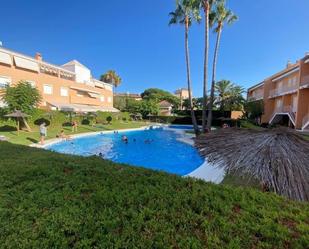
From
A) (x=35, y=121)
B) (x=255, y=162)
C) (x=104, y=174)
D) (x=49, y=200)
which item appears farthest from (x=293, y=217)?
(x=35, y=121)

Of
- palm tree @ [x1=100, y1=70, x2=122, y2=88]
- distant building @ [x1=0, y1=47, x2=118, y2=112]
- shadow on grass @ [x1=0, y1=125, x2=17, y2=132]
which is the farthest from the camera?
palm tree @ [x1=100, y1=70, x2=122, y2=88]

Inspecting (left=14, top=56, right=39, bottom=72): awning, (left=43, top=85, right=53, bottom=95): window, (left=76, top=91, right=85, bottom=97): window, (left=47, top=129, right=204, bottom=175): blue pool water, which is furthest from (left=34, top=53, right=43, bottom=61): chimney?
(left=47, top=129, right=204, bottom=175): blue pool water

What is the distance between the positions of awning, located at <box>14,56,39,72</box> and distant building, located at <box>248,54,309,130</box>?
3920 centimetres

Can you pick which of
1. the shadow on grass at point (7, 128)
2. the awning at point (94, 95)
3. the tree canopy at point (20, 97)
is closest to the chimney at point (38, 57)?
the awning at point (94, 95)

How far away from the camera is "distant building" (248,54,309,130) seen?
25.0 metres

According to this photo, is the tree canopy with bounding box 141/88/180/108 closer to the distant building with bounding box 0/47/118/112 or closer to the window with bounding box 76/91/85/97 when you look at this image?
the distant building with bounding box 0/47/118/112

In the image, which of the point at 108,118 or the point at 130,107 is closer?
the point at 108,118

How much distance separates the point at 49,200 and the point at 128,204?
159cm

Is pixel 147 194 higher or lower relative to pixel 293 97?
lower

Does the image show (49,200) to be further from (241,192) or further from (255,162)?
(255,162)

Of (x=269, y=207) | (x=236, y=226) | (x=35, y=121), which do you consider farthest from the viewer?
(x=35, y=121)

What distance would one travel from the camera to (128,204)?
11.5ft

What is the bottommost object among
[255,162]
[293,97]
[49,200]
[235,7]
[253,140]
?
[49,200]

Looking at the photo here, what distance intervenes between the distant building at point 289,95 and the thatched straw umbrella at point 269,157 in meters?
22.5
